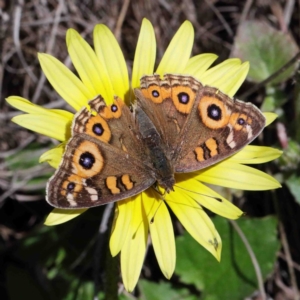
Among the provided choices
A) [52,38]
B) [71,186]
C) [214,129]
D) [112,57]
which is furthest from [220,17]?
[71,186]

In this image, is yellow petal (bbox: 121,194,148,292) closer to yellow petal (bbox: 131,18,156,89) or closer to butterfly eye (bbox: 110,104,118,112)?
butterfly eye (bbox: 110,104,118,112)

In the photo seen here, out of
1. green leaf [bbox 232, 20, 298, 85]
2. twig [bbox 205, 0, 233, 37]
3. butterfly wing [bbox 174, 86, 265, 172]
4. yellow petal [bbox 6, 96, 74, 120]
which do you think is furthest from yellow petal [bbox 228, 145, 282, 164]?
twig [bbox 205, 0, 233, 37]

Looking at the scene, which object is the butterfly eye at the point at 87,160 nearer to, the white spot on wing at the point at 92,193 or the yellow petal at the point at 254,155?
the white spot on wing at the point at 92,193

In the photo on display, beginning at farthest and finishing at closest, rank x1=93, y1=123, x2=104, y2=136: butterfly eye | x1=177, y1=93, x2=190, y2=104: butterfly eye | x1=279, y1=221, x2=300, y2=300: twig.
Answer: x1=279, y1=221, x2=300, y2=300: twig → x1=177, y1=93, x2=190, y2=104: butterfly eye → x1=93, y1=123, x2=104, y2=136: butterfly eye

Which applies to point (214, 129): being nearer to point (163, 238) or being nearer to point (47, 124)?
point (163, 238)

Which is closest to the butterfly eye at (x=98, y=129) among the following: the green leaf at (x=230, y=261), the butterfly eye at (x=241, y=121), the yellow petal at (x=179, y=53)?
the yellow petal at (x=179, y=53)
